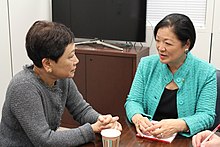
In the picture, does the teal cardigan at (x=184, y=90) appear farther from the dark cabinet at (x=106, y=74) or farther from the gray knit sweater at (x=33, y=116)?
the dark cabinet at (x=106, y=74)

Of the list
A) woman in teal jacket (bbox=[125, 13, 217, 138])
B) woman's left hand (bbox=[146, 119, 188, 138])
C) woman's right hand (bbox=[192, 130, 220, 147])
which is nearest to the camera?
woman's right hand (bbox=[192, 130, 220, 147])

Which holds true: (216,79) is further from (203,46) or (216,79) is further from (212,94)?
(203,46)

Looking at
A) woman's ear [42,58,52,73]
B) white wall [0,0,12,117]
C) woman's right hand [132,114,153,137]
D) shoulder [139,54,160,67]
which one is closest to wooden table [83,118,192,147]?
woman's right hand [132,114,153,137]

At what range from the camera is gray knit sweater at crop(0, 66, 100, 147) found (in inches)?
54.5

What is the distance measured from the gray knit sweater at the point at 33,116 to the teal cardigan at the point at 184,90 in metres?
0.42

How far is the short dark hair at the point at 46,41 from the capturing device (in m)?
1.40

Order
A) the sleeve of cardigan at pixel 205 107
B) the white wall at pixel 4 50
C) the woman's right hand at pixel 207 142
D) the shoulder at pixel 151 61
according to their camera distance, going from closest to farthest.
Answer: the woman's right hand at pixel 207 142, the sleeve of cardigan at pixel 205 107, the shoulder at pixel 151 61, the white wall at pixel 4 50

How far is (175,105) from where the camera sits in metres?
1.83

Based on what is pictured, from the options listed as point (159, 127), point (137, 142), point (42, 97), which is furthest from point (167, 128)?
point (42, 97)

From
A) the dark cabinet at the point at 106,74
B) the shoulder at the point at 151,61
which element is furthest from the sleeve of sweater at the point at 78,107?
the dark cabinet at the point at 106,74

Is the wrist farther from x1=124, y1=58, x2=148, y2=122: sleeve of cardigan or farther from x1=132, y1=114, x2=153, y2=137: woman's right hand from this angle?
x1=124, y1=58, x2=148, y2=122: sleeve of cardigan

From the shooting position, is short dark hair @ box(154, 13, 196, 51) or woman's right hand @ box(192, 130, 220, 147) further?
short dark hair @ box(154, 13, 196, 51)

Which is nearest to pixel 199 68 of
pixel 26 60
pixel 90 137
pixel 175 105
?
pixel 175 105

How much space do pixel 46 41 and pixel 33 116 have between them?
327 mm
